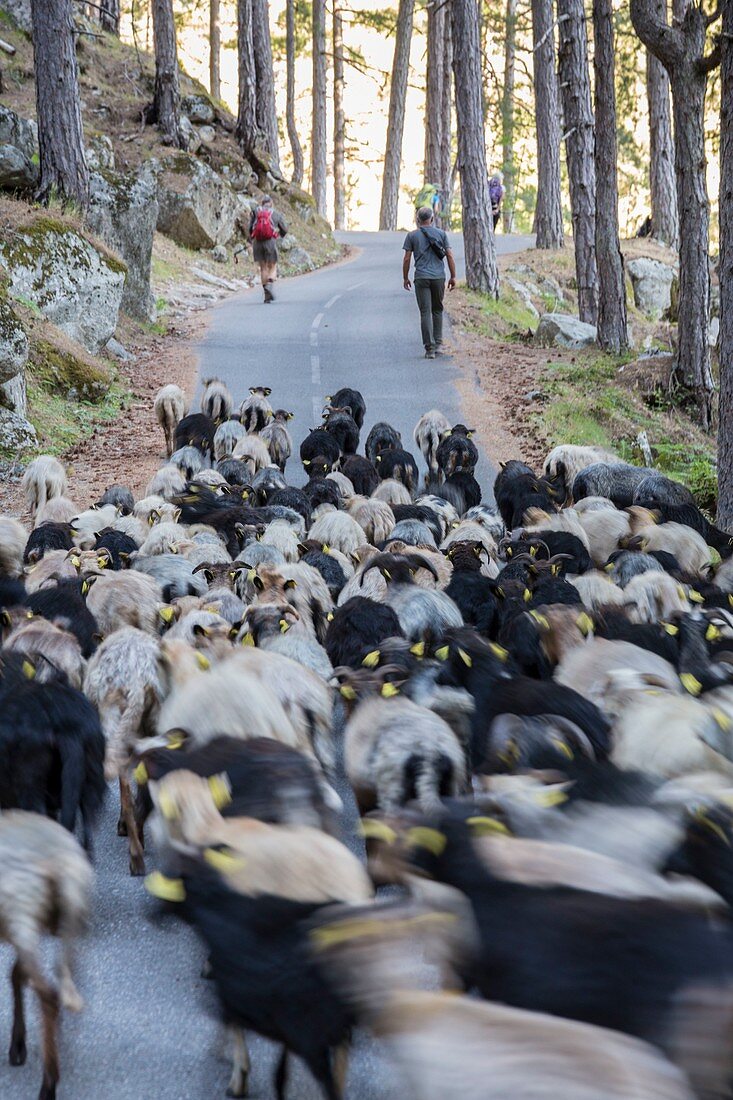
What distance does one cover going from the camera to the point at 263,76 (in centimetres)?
3450

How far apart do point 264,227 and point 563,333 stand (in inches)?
309

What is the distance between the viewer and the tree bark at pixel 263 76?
1322 inches

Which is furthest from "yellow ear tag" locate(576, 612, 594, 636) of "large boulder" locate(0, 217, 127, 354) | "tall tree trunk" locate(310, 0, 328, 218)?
"tall tree trunk" locate(310, 0, 328, 218)

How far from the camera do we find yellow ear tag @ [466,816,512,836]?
368 cm

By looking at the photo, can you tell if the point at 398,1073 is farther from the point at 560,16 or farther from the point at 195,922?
the point at 560,16

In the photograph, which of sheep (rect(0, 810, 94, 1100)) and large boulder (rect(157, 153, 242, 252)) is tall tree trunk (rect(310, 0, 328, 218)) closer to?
large boulder (rect(157, 153, 242, 252))

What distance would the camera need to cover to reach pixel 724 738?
191 inches

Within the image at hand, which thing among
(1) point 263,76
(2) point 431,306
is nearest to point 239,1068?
(2) point 431,306

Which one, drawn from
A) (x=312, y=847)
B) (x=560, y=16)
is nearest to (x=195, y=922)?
(x=312, y=847)

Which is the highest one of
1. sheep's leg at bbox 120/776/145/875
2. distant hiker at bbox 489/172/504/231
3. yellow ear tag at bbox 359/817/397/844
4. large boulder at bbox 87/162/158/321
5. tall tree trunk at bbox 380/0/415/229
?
tall tree trunk at bbox 380/0/415/229

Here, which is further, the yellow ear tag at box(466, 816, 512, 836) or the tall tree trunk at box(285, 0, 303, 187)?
the tall tree trunk at box(285, 0, 303, 187)

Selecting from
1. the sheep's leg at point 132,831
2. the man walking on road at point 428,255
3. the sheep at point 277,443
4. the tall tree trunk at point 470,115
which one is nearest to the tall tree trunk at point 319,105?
the tall tree trunk at point 470,115

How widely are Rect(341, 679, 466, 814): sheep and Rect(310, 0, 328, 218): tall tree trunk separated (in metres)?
39.5

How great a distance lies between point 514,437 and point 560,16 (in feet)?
33.3
